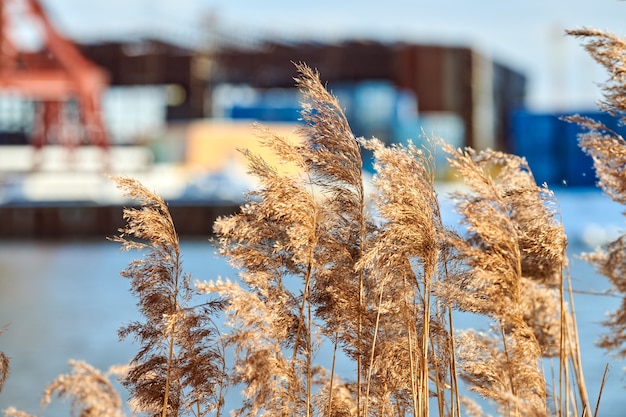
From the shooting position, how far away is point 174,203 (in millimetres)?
41188

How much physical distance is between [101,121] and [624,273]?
4693 cm

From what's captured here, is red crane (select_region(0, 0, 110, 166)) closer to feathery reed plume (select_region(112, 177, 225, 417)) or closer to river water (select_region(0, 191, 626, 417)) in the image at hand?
river water (select_region(0, 191, 626, 417))

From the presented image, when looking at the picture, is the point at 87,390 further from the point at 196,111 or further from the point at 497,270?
the point at 196,111

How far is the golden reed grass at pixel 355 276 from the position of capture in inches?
125

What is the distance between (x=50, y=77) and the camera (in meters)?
44.6

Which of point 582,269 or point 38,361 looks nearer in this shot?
point 38,361

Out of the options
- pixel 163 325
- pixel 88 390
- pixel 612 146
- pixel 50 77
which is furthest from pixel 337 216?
pixel 50 77

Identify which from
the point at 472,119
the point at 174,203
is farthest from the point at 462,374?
the point at 472,119

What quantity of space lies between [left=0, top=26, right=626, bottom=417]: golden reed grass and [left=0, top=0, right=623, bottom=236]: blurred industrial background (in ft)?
107

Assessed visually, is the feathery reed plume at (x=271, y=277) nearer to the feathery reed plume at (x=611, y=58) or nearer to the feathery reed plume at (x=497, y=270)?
the feathery reed plume at (x=497, y=270)

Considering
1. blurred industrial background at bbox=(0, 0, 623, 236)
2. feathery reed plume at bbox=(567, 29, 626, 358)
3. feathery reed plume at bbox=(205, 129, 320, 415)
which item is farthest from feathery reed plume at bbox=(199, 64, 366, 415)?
blurred industrial background at bbox=(0, 0, 623, 236)

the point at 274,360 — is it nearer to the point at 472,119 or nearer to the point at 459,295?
the point at 459,295

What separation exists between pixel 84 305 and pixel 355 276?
18.6m

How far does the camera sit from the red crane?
144 ft
